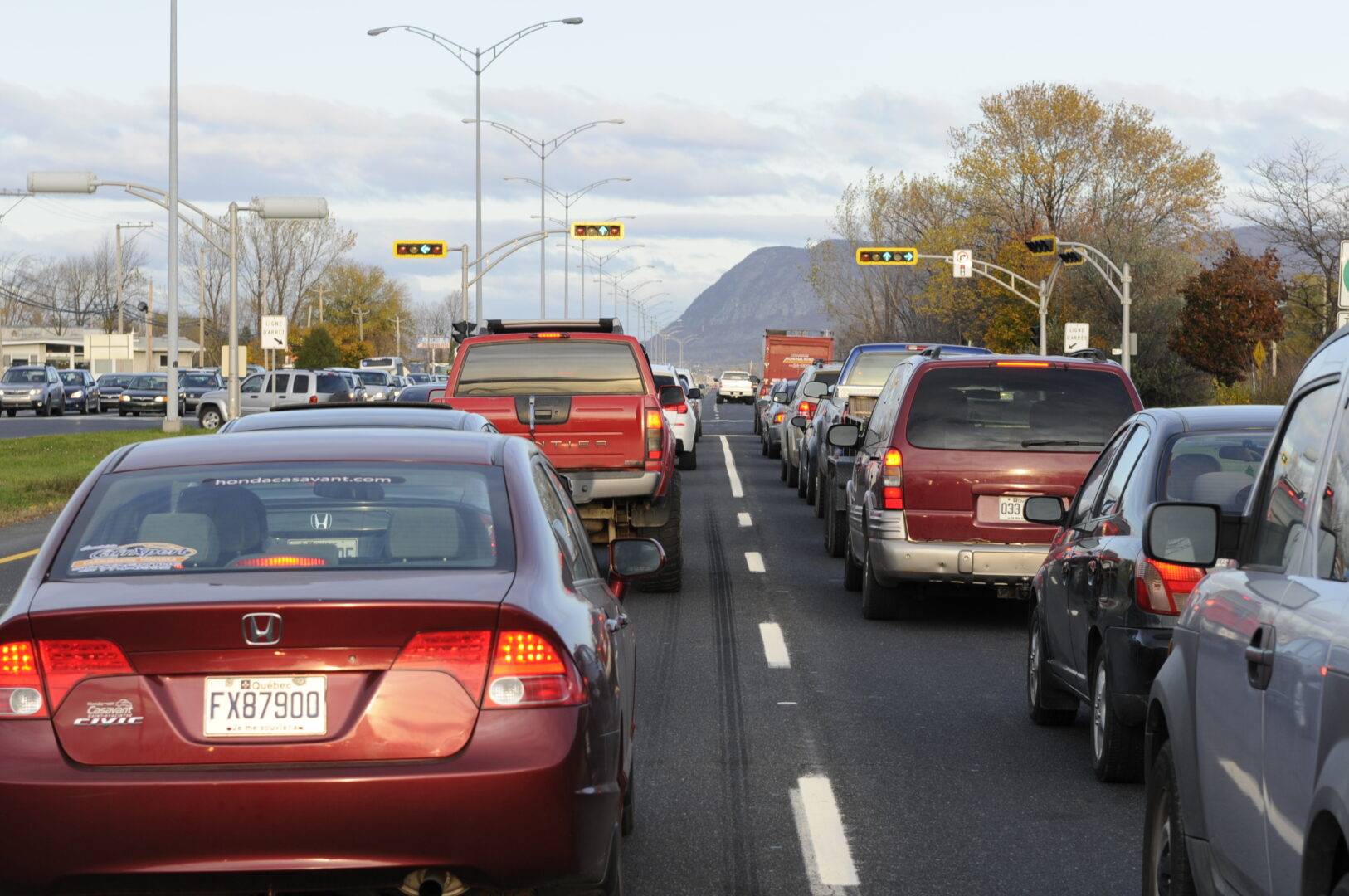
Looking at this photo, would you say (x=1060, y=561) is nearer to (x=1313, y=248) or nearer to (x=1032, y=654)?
(x=1032, y=654)

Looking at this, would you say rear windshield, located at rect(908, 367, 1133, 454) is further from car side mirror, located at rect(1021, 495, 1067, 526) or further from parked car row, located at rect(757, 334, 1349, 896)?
car side mirror, located at rect(1021, 495, 1067, 526)

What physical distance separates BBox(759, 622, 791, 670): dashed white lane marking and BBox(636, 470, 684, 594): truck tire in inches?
70.1

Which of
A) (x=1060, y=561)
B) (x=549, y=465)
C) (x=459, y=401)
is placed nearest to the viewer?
(x=549, y=465)

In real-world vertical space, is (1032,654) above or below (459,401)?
below

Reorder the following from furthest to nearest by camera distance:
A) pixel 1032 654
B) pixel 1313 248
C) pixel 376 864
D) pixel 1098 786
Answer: pixel 1313 248 < pixel 1032 654 < pixel 1098 786 < pixel 376 864

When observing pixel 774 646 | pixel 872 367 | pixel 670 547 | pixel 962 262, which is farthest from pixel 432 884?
pixel 962 262

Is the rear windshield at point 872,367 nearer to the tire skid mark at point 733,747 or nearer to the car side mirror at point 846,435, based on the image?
the tire skid mark at point 733,747

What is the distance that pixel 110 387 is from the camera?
69312mm

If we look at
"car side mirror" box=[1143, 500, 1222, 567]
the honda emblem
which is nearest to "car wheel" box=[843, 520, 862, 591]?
"car side mirror" box=[1143, 500, 1222, 567]

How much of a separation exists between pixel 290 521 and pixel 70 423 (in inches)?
2081

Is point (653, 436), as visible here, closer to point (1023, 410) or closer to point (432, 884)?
point (1023, 410)

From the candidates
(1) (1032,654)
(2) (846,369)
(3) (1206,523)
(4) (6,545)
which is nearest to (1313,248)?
(2) (846,369)

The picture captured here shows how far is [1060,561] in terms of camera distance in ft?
27.6

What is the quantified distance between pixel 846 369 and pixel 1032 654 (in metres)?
12.5
